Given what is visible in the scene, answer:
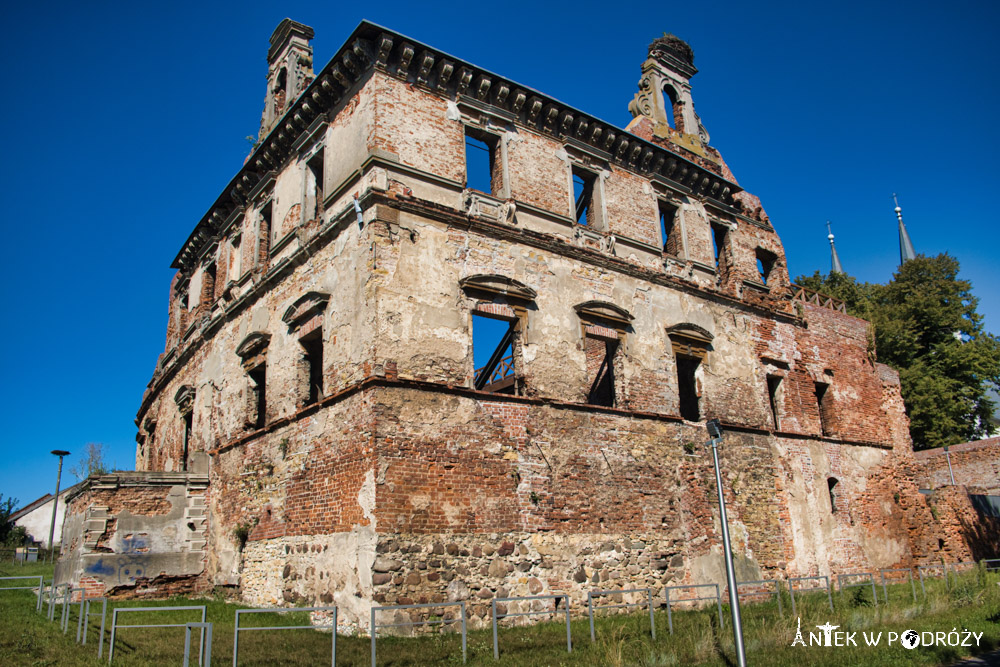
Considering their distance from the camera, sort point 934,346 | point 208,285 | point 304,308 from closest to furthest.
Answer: point 304,308 → point 208,285 → point 934,346

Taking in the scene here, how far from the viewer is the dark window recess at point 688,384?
56.7ft

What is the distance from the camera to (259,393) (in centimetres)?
1658

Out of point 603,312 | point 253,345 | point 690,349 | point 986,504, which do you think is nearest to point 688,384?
point 690,349

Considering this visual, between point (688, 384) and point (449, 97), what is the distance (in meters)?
9.99

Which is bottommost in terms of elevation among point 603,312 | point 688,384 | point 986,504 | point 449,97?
point 986,504

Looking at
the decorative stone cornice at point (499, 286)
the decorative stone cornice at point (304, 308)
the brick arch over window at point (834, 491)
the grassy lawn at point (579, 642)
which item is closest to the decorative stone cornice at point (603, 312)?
the decorative stone cornice at point (499, 286)

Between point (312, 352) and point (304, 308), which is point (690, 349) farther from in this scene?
point (304, 308)

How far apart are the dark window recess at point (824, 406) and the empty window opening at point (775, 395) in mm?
1984

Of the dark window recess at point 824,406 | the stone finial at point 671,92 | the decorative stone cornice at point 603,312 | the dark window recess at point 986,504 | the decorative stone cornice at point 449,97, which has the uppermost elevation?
the stone finial at point 671,92

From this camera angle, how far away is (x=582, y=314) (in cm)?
1495

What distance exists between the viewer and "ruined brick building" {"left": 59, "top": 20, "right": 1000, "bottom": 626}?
1211 cm

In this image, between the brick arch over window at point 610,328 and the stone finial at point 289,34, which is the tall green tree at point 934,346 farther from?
the stone finial at point 289,34

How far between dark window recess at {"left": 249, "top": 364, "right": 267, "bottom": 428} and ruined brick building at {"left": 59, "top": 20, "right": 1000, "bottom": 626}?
0.07 meters

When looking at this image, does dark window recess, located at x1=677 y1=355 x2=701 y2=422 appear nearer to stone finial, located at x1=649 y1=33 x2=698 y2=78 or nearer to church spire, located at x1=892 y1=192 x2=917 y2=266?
stone finial, located at x1=649 y1=33 x2=698 y2=78
